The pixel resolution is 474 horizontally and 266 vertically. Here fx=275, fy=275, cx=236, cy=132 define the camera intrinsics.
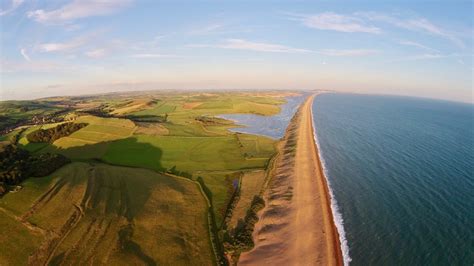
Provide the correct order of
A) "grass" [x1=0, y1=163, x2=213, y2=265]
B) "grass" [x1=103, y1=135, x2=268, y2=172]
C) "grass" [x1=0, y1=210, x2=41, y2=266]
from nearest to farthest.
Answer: "grass" [x1=0, y1=210, x2=41, y2=266] → "grass" [x1=0, y1=163, x2=213, y2=265] → "grass" [x1=103, y1=135, x2=268, y2=172]

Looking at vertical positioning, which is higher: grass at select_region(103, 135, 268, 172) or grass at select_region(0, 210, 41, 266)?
grass at select_region(103, 135, 268, 172)

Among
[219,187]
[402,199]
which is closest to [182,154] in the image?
[219,187]

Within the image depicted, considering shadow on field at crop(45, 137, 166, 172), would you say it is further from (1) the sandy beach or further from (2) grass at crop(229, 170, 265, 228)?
(1) the sandy beach

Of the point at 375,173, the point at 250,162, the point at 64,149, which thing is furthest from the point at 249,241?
the point at 64,149

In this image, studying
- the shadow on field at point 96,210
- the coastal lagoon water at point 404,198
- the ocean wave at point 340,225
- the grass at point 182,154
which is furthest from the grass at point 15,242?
the coastal lagoon water at point 404,198

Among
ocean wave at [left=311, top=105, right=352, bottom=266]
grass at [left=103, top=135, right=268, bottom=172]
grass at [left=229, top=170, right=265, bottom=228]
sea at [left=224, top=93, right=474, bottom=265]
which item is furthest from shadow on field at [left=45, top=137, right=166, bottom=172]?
sea at [left=224, top=93, right=474, bottom=265]

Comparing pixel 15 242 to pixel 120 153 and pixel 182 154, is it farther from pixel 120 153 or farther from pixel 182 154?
pixel 182 154
